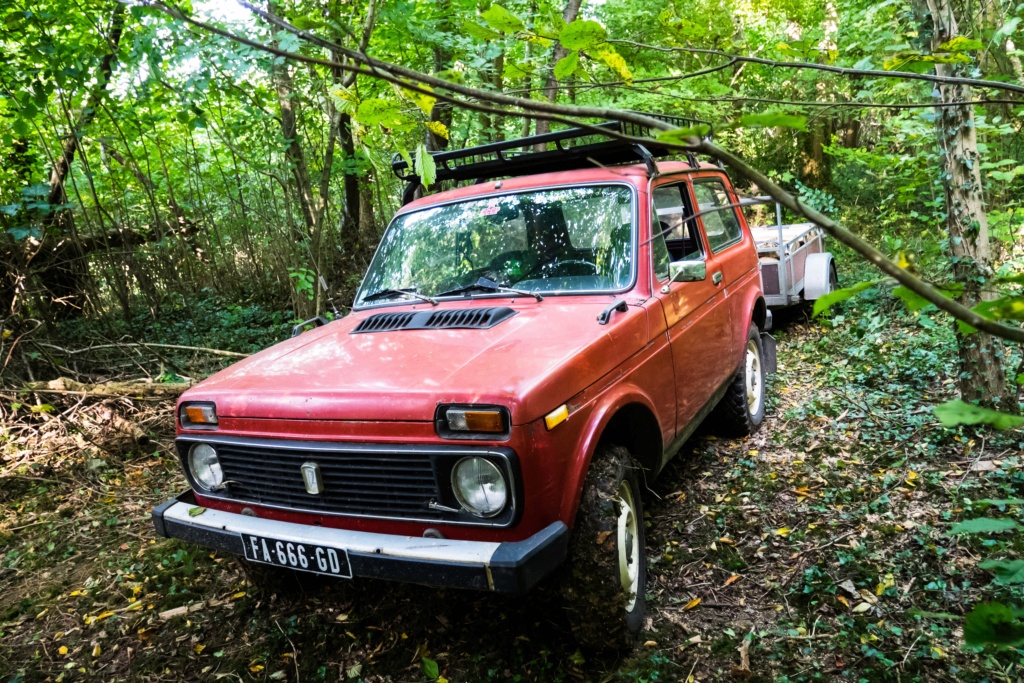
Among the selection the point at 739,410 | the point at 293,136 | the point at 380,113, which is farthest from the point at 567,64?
the point at 293,136

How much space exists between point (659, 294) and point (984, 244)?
2162 mm

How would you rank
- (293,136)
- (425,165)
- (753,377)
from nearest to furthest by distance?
(425,165) < (753,377) < (293,136)

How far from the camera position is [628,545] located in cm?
313

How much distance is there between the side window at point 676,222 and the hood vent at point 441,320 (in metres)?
1.28

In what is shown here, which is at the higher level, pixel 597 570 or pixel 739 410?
pixel 597 570

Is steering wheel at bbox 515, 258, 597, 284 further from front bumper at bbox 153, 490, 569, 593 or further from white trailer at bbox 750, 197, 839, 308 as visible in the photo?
white trailer at bbox 750, 197, 839, 308

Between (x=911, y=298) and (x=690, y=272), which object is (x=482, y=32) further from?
(x=911, y=298)

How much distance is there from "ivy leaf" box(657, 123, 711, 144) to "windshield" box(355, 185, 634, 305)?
7.46 feet

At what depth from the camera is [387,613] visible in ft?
11.3

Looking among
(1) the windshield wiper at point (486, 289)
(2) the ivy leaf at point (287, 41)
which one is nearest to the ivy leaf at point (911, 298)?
(1) the windshield wiper at point (486, 289)

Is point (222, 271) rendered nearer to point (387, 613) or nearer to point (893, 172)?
point (387, 613)

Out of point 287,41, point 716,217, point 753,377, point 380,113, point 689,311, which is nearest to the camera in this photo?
point 380,113

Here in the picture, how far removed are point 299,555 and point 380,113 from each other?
6.13 ft

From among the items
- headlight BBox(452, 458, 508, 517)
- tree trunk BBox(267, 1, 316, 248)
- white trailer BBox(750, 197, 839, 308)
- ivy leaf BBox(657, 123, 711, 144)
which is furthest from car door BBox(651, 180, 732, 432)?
tree trunk BBox(267, 1, 316, 248)
